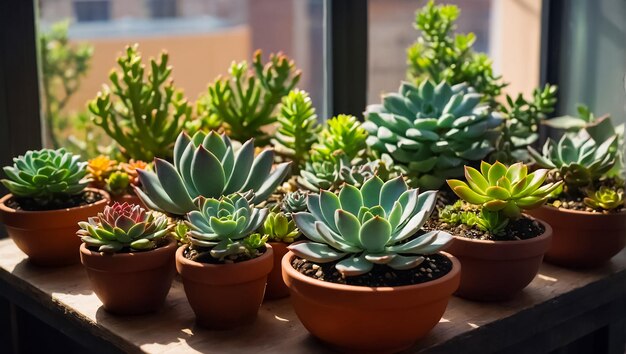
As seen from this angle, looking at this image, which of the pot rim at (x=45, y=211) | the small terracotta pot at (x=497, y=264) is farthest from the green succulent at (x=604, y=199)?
the pot rim at (x=45, y=211)

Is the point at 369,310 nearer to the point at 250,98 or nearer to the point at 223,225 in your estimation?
the point at 223,225

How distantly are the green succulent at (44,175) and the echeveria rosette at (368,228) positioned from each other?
400mm

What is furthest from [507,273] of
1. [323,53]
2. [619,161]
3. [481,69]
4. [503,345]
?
[323,53]

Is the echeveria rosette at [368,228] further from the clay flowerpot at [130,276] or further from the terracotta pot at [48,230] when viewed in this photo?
the terracotta pot at [48,230]

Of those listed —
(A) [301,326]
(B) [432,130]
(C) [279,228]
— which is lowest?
(A) [301,326]

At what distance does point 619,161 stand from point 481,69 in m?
0.29

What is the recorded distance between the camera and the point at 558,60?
175 cm

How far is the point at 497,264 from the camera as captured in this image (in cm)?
100

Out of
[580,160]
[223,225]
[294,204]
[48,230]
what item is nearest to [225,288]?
[223,225]

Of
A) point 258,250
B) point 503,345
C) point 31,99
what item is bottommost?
point 503,345

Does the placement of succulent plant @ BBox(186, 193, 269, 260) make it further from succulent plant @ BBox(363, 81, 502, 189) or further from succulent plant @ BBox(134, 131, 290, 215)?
succulent plant @ BBox(363, 81, 502, 189)

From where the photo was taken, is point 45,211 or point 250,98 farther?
point 250,98

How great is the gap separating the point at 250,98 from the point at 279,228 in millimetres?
394

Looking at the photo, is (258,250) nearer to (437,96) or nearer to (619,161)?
(437,96)
